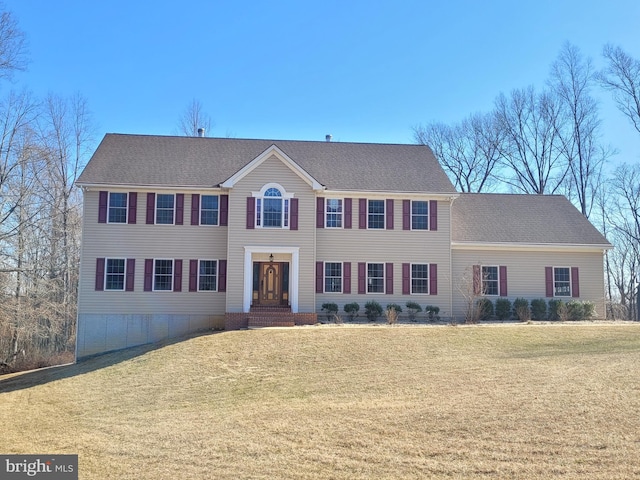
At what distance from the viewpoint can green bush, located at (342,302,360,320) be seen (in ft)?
79.5

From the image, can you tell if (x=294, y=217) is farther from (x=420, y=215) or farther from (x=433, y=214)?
(x=433, y=214)

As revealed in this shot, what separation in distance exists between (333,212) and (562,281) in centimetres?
1128

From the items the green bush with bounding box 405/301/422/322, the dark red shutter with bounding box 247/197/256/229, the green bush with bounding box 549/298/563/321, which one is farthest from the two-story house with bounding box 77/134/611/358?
the green bush with bounding box 549/298/563/321

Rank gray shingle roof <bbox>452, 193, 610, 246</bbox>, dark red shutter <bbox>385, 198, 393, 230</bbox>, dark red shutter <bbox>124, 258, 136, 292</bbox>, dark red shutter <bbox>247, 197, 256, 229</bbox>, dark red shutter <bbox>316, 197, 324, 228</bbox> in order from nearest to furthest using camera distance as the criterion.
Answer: dark red shutter <bbox>247, 197, 256, 229</bbox>, dark red shutter <bbox>124, 258, 136, 292</bbox>, dark red shutter <bbox>316, 197, 324, 228</bbox>, dark red shutter <bbox>385, 198, 393, 230</bbox>, gray shingle roof <bbox>452, 193, 610, 246</bbox>

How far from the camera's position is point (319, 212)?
2517 cm

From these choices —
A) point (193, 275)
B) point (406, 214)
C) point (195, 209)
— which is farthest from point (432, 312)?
point (195, 209)

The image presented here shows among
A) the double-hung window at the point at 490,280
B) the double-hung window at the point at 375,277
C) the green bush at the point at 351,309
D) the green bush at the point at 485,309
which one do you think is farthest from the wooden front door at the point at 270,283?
the double-hung window at the point at 490,280

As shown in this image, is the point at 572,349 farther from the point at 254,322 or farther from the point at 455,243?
the point at 254,322

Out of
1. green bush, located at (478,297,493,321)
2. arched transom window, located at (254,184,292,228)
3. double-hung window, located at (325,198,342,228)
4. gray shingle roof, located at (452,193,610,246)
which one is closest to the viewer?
arched transom window, located at (254,184,292,228)

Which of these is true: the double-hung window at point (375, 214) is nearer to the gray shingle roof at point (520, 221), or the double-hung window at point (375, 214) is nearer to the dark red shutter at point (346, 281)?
the dark red shutter at point (346, 281)

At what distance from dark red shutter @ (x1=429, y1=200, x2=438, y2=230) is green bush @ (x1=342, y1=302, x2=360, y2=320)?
5.00 metres

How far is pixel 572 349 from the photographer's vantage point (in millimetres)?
17500

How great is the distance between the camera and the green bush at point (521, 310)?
81.4 ft

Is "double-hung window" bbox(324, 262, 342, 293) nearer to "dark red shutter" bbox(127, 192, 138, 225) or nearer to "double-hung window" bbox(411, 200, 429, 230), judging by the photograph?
"double-hung window" bbox(411, 200, 429, 230)
